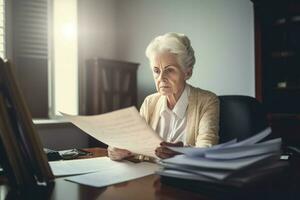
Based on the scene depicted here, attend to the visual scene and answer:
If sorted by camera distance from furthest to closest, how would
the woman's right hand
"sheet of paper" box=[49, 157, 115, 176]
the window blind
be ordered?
the window blind < the woman's right hand < "sheet of paper" box=[49, 157, 115, 176]

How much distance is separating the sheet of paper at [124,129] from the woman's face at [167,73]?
493mm

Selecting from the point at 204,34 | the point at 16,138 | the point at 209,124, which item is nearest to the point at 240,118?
the point at 209,124

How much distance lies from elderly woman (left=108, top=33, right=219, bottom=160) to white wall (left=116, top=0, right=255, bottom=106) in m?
1.75

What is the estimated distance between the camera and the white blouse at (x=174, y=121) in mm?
1474

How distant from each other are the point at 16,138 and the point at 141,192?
290 mm

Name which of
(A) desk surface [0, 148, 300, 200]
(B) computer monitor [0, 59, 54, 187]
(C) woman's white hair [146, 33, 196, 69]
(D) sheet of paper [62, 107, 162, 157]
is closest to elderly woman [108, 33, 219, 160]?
(C) woman's white hair [146, 33, 196, 69]

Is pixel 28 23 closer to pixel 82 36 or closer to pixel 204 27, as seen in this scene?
pixel 82 36

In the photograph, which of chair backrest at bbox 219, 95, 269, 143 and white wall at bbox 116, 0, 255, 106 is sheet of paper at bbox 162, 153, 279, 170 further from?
white wall at bbox 116, 0, 255, 106

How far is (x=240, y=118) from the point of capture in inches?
57.5

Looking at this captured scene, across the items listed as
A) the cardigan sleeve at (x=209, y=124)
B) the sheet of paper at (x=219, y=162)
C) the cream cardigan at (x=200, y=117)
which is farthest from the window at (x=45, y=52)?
the sheet of paper at (x=219, y=162)

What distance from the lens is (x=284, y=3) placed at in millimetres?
2752

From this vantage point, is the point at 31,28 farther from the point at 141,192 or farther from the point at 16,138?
the point at 141,192

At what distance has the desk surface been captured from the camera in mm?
722

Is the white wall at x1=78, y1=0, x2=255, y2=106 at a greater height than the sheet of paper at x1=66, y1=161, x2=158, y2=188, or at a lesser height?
greater
